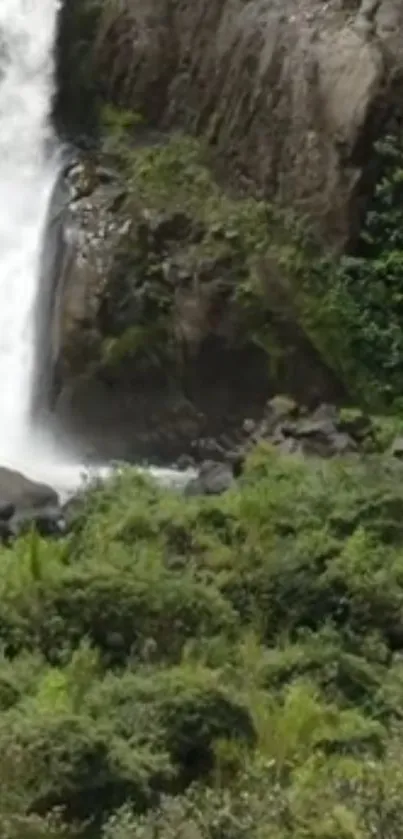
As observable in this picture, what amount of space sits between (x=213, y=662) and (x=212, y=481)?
12.3 feet

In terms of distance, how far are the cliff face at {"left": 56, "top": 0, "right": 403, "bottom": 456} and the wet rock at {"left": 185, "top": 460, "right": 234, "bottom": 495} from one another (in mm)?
1541

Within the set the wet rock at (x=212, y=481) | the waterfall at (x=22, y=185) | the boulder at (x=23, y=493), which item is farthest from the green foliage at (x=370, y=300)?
the boulder at (x=23, y=493)

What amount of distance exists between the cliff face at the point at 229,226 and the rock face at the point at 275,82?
0.02 meters

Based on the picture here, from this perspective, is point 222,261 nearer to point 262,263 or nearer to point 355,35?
point 262,263

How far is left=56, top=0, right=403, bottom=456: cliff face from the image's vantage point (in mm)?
14156

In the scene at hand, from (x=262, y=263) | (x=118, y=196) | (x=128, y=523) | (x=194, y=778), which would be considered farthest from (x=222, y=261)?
(x=194, y=778)

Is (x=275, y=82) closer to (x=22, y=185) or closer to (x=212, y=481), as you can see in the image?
(x=22, y=185)

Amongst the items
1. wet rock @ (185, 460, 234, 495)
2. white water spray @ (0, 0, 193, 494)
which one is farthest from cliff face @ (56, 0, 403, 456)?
wet rock @ (185, 460, 234, 495)

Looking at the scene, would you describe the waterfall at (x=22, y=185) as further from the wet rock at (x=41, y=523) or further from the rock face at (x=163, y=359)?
the wet rock at (x=41, y=523)

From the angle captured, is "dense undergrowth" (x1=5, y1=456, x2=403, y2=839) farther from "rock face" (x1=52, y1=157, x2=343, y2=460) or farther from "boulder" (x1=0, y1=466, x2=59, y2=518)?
"rock face" (x1=52, y1=157, x2=343, y2=460)

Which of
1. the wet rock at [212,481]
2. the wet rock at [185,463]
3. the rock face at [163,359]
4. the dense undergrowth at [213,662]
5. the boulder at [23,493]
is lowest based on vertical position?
the dense undergrowth at [213,662]

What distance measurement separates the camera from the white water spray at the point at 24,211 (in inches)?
558

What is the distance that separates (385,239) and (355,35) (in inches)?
86.2

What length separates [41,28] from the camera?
17.3 m
